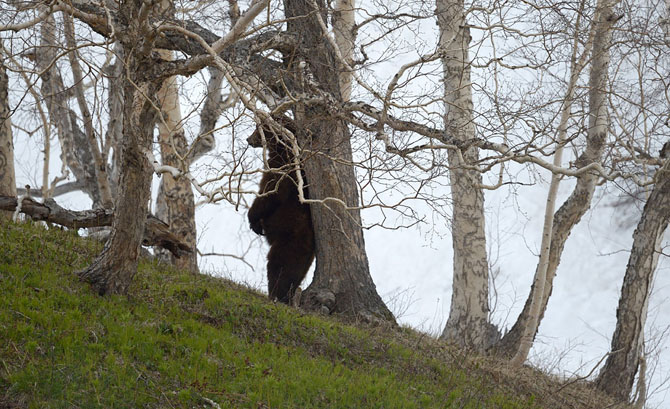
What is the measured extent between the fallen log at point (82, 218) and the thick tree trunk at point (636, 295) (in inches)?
238

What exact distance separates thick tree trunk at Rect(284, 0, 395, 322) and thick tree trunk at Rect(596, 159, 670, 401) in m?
3.58

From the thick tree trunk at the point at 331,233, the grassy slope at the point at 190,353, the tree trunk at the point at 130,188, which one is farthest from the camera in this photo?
the thick tree trunk at the point at 331,233

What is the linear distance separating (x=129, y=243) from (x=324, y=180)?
105 inches

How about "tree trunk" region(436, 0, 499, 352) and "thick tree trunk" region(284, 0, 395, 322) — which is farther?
"tree trunk" region(436, 0, 499, 352)

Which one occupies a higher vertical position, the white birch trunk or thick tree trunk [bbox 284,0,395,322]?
the white birch trunk

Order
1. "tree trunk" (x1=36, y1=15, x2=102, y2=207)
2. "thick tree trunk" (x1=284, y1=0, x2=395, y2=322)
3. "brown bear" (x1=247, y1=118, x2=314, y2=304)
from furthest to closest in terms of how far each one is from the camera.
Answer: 1. "tree trunk" (x1=36, y1=15, x2=102, y2=207)
2. "brown bear" (x1=247, y1=118, x2=314, y2=304)
3. "thick tree trunk" (x1=284, y1=0, x2=395, y2=322)

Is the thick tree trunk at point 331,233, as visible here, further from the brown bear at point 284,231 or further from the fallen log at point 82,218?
the fallen log at point 82,218

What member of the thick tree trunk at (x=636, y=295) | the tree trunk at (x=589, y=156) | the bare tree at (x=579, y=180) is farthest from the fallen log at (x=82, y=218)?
the thick tree trunk at (x=636, y=295)

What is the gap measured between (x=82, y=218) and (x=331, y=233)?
3053 mm

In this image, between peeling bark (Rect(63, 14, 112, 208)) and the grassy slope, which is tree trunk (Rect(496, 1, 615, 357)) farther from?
peeling bark (Rect(63, 14, 112, 208))

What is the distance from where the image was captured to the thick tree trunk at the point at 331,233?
8305mm

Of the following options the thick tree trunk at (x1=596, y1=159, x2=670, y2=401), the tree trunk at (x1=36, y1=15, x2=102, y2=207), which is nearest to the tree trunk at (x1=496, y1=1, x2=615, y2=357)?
the thick tree trunk at (x1=596, y1=159, x2=670, y2=401)

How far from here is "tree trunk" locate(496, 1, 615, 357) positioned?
8.95m

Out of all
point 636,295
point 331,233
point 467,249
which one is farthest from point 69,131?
point 636,295
